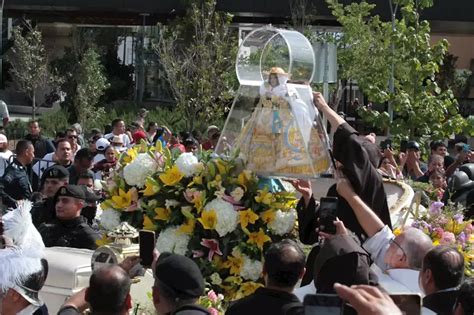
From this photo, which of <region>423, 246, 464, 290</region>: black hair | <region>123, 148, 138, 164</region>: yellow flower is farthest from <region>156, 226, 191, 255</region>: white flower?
<region>423, 246, 464, 290</region>: black hair

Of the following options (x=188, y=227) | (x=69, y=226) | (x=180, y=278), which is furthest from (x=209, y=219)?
(x=69, y=226)

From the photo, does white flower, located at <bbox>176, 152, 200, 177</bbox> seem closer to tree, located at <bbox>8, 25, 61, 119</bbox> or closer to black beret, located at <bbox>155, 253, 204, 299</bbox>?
black beret, located at <bbox>155, 253, 204, 299</bbox>

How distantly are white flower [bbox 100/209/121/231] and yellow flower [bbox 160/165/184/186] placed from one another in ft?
1.34

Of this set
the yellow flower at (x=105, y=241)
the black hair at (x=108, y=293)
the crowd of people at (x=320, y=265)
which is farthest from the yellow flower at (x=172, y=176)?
the black hair at (x=108, y=293)

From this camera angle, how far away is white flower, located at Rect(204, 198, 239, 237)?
5871 millimetres

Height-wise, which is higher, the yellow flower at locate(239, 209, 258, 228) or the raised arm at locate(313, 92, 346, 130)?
the raised arm at locate(313, 92, 346, 130)

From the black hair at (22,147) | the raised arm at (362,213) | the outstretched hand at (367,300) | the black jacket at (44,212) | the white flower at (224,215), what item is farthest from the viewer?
the black hair at (22,147)

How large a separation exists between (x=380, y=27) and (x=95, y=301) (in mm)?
18056

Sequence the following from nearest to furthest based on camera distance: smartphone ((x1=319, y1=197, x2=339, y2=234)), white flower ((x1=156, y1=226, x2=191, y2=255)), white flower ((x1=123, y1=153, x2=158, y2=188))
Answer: smartphone ((x1=319, y1=197, x2=339, y2=234)) → white flower ((x1=156, y1=226, x2=191, y2=255)) → white flower ((x1=123, y1=153, x2=158, y2=188))

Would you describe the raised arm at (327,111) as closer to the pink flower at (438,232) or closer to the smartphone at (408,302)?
the pink flower at (438,232)

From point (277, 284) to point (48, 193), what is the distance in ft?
15.5

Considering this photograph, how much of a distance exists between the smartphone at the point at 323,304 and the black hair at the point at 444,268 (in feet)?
5.56

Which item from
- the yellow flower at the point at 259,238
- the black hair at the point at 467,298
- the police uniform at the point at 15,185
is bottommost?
the police uniform at the point at 15,185

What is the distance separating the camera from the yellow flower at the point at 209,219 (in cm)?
590
